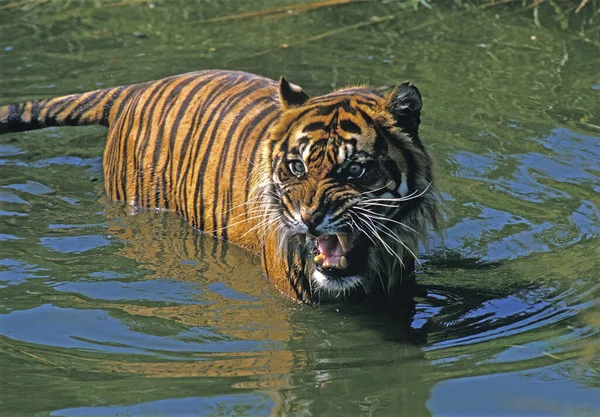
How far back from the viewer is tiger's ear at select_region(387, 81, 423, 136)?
3793 millimetres

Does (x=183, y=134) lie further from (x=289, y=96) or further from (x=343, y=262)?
(x=343, y=262)

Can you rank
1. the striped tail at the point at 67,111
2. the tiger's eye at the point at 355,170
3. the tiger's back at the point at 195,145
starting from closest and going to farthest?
1. the tiger's eye at the point at 355,170
2. the tiger's back at the point at 195,145
3. the striped tail at the point at 67,111

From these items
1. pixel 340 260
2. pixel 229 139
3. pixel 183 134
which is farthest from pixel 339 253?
pixel 183 134

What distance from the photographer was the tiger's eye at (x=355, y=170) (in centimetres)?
373

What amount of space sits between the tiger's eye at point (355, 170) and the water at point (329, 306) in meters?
0.58

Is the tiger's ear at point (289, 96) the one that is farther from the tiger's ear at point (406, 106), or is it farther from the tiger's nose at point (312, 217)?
the tiger's nose at point (312, 217)

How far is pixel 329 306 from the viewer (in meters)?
4.12

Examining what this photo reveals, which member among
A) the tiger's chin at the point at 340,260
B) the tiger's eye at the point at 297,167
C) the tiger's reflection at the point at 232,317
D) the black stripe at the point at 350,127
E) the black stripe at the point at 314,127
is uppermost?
the black stripe at the point at 350,127

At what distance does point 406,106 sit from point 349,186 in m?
0.39

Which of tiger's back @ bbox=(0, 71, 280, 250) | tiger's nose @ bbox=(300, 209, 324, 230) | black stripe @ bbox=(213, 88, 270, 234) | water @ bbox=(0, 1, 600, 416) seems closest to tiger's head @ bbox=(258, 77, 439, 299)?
tiger's nose @ bbox=(300, 209, 324, 230)

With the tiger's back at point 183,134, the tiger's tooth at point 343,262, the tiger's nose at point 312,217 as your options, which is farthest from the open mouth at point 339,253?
the tiger's back at point 183,134

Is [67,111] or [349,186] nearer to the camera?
[349,186]

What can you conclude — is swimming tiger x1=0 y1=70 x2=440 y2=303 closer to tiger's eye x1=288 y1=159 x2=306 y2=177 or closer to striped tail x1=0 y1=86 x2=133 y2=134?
tiger's eye x1=288 y1=159 x2=306 y2=177

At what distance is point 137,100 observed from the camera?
531cm
